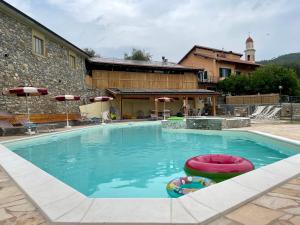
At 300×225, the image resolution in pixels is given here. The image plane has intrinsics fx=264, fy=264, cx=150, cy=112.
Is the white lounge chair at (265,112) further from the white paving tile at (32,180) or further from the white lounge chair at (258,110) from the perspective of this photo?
the white paving tile at (32,180)

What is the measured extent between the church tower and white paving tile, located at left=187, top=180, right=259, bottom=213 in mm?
47123

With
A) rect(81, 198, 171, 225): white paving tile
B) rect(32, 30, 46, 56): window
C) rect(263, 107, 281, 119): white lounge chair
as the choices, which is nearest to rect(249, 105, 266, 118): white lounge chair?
rect(263, 107, 281, 119): white lounge chair

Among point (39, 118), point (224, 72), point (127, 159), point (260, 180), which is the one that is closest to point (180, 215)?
point (260, 180)

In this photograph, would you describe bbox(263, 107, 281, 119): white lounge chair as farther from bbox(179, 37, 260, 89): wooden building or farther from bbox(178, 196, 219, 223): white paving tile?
bbox(178, 196, 219, 223): white paving tile

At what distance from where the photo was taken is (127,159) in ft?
24.3

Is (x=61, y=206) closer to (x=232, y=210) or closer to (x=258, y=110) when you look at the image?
(x=232, y=210)

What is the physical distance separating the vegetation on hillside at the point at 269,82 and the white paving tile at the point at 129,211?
95.0 feet

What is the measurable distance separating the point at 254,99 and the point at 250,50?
2307 centimetres

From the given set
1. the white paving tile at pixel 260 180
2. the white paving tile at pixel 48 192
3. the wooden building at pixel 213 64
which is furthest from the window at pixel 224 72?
the white paving tile at pixel 48 192

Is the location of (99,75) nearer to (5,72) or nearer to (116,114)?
(116,114)

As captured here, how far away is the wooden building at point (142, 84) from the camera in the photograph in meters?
25.2

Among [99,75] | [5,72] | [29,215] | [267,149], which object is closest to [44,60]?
[5,72]

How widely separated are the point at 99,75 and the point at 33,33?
940 centimetres

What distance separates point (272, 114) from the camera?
68.5 ft
